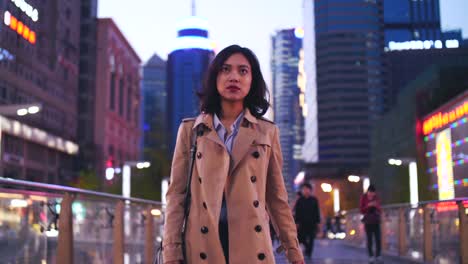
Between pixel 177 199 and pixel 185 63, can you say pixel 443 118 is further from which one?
pixel 185 63

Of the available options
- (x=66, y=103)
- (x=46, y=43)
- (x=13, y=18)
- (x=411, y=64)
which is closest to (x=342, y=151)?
(x=411, y=64)

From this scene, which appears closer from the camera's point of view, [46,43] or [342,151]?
[46,43]

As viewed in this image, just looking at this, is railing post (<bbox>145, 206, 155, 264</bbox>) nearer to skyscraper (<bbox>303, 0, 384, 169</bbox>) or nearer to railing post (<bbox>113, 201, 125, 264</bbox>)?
railing post (<bbox>113, 201, 125, 264</bbox>)

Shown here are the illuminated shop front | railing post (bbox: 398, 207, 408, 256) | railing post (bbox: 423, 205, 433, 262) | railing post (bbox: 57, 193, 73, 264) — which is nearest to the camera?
railing post (bbox: 57, 193, 73, 264)

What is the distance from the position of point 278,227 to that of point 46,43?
20.6 m

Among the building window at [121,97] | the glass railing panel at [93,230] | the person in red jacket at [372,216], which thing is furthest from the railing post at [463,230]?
the building window at [121,97]

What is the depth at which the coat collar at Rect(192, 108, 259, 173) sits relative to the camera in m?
2.55

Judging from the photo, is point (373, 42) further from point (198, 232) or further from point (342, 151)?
point (342, 151)

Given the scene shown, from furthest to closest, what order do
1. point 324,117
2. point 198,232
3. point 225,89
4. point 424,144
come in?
point 324,117 → point 424,144 → point 225,89 → point 198,232

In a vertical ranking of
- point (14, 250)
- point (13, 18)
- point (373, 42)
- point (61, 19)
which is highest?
point (373, 42)

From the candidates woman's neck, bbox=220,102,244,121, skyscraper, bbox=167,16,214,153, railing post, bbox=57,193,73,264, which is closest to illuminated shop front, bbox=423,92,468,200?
railing post, bbox=57,193,73,264

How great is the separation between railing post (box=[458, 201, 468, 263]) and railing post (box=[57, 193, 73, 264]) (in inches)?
224

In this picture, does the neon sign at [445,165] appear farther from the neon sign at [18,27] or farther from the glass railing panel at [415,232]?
the neon sign at [18,27]

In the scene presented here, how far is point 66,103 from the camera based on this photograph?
5916 cm
